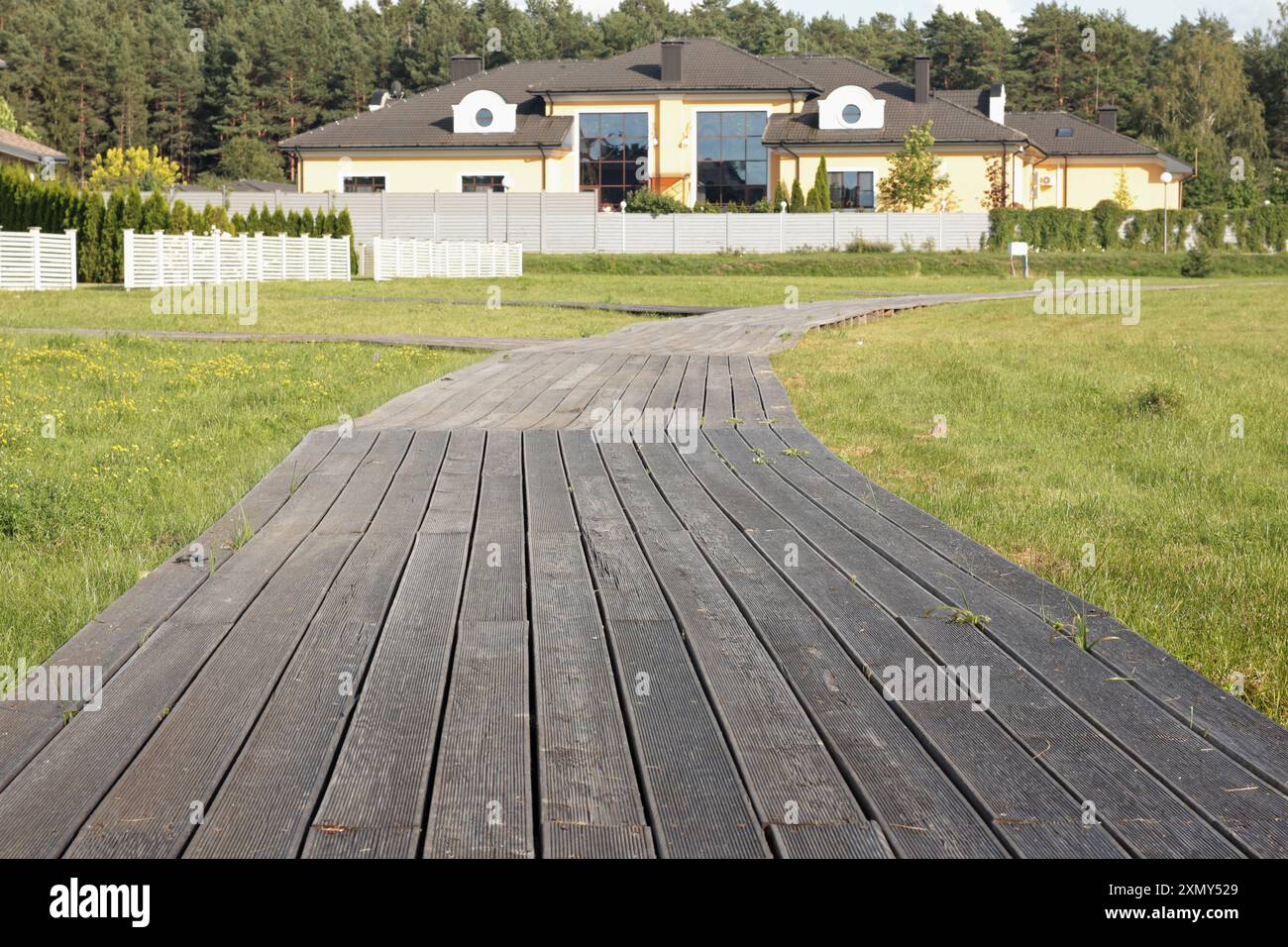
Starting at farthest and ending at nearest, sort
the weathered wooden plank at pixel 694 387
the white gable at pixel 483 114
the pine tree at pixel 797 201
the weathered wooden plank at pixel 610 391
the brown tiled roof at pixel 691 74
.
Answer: the white gable at pixel 483 114, the brown tiled roof at pixel 691 74, the pine tree at pixel 797 201, the weathered wooden plank at pixel 694 387, the weathered wooden plank at pixel 610 391

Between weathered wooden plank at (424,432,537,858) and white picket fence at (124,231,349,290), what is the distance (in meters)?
19.0

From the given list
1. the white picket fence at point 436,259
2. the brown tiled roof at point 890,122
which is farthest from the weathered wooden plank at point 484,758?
the brown tiled roof at point 890,122

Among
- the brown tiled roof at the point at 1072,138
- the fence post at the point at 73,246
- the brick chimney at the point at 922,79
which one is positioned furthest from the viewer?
the brown tiled roof at the point at 1072,138

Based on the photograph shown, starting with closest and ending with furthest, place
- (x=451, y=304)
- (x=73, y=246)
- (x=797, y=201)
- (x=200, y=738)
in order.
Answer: (x=200, y=738), (x=451, y=304), (x=73, y=246), (x=797, y=201)

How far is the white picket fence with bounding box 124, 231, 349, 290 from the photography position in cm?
2141

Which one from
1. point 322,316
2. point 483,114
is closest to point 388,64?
point 483,114

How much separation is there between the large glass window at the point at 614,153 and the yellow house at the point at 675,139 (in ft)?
0.13

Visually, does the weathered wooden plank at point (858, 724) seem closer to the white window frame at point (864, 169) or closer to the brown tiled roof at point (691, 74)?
the white window frame at point (864, 169)

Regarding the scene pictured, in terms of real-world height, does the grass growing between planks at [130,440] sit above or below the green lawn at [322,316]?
below

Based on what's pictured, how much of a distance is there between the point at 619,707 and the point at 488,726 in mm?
302

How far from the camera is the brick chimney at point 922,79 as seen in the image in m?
45.6

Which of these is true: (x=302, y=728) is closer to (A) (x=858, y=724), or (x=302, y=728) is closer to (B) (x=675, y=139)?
(A) (x=858, y=724)

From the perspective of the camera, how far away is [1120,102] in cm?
7138

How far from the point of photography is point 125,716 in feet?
9.15
